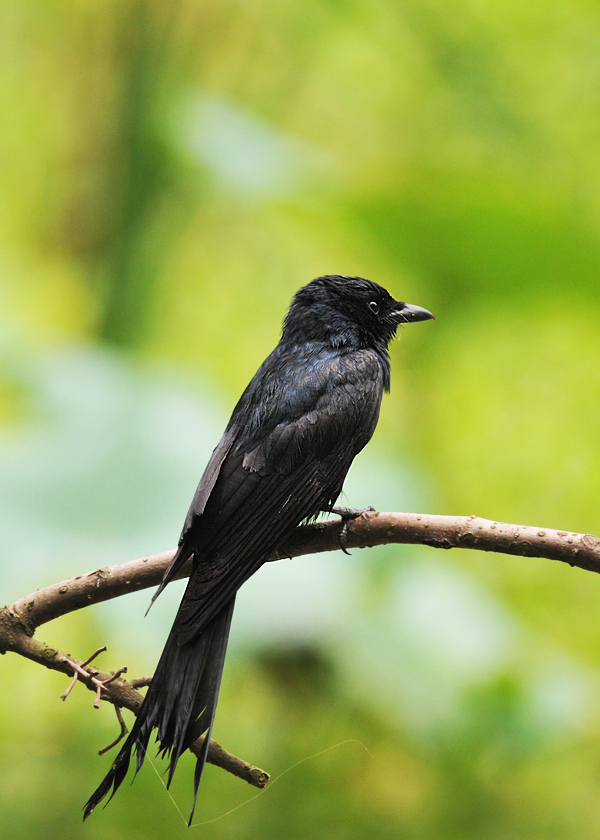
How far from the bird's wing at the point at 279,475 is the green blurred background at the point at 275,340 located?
39 centimetres

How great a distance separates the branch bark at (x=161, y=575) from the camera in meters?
1.17

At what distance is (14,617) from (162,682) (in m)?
0.27

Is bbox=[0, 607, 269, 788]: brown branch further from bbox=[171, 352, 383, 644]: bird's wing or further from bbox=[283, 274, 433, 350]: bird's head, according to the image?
bbox=[283, 274, 433, 350]: bird's head

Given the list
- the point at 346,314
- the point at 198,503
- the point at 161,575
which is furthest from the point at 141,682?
the point at 346,314

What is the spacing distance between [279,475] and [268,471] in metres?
0.02

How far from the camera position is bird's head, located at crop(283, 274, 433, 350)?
1692mm

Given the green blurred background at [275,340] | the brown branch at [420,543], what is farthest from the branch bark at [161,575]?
the green blurred background at [275,340]

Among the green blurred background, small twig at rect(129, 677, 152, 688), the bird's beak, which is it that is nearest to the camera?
small twig at rect(129, 677, 152, 688)

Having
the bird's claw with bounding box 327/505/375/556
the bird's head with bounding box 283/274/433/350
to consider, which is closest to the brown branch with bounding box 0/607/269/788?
the bird's claw with bounding box 327/505/375/556

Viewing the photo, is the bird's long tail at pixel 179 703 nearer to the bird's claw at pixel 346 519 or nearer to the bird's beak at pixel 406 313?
the bird's claw at pixel 346 519

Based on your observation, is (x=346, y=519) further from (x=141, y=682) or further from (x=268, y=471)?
(x=141, y=682)

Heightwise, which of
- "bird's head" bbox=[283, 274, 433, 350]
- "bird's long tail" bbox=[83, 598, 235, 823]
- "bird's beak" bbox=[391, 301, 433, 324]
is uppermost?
"bird's beak" bbox=[391, 301, 433, 324]

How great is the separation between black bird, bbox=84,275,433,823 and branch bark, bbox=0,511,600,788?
68mm

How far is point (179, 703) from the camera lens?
111cm
